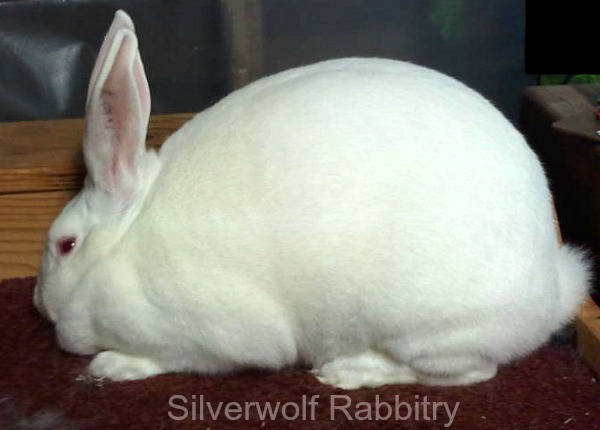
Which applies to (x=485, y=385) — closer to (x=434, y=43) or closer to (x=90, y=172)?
(x=90, y=172)

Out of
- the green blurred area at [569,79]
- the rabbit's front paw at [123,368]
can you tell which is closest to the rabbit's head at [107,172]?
the rabbit's front paw at [123,368]

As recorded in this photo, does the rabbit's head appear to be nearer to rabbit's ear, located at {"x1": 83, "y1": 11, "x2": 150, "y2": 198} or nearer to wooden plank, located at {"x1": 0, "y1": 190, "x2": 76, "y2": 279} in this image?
rabbit's ear, located at {"x1": 83, "y1": 11, "x2": 150, "y2": 198}

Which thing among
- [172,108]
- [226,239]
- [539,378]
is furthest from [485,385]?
[172,108]

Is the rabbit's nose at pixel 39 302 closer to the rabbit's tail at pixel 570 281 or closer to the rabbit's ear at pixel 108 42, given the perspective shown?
the rabbit's ear at pixel 108 42

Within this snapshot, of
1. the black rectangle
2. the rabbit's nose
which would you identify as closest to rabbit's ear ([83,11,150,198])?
the rabbit's nose

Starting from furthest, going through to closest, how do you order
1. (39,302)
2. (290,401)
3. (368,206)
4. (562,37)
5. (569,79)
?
(569,79) → (562,37) → (39,302) → (290,401) → (368,206)

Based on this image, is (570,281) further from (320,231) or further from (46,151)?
(46,151)

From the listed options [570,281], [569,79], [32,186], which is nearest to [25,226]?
[32,186]
